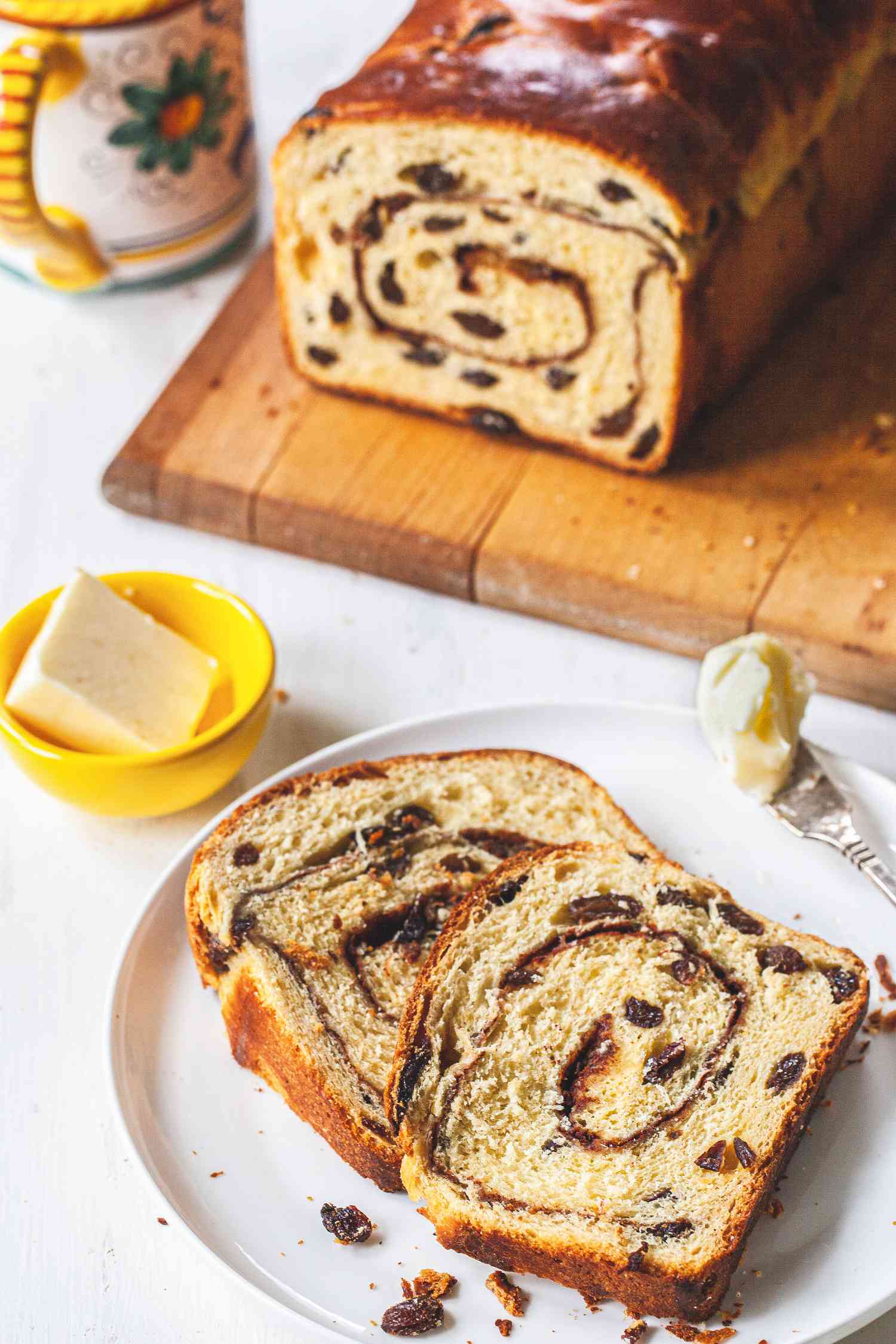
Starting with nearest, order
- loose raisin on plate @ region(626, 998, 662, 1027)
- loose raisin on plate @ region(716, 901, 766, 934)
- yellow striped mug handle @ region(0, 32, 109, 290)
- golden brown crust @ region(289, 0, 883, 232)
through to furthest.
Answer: loose raisin on plate @ region(626, 998, 662, 1027) < loose raisin on plate @ region(716, 901, 766, 934) < golden brown crust @ region(289, 0, 883, 232) < yellow striped mug handle @ region(0, 32, 109, 290)

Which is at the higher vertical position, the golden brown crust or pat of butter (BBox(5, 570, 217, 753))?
the golden brown crust

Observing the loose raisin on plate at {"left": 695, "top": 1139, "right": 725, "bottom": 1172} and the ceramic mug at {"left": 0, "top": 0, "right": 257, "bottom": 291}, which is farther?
the ceramic mug at {"left": 0, "top": 0, "right": 257, "bottom": 291}

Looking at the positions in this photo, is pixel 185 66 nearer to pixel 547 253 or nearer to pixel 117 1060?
pixel 547 253

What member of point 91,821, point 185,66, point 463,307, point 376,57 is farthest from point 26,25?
point 91,821

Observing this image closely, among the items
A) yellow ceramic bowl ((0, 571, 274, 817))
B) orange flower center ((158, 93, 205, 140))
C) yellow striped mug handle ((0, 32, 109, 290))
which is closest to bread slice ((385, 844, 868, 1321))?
yellow ceramic bowl ((0, 571, 274, 817))

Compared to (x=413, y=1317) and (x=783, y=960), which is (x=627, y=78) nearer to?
(x=783, y=960)

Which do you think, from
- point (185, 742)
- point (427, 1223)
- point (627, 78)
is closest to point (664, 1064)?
point (427, 1223)

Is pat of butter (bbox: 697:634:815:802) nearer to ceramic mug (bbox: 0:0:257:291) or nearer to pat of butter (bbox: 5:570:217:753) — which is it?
pat of butter (bbox: 5:570:217:753)
